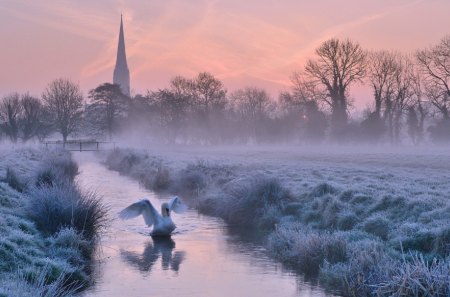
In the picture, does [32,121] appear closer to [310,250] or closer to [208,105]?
[208,105]

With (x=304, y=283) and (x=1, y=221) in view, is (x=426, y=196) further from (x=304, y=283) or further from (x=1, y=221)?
(x=1, y=221)

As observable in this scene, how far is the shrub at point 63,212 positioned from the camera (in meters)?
15.3

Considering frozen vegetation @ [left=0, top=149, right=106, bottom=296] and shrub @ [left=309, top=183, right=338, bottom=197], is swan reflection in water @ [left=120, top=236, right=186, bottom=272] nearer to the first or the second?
frozen vegetation @ [left=0, top=149, right=106, bottom=296]

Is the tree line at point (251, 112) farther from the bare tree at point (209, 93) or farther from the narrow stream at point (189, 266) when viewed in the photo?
the narrow stream at point (189, 266)

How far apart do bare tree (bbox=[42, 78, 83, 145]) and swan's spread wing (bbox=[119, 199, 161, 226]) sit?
63833mm

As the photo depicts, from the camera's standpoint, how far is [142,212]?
60.0 feet

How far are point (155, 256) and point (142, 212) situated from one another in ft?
9.70

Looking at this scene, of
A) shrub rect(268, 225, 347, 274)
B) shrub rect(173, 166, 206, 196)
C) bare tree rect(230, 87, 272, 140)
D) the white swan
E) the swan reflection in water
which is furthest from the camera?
bare tree rect(230, 87, 272, 140)

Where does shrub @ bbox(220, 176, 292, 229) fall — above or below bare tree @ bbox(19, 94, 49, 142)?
below

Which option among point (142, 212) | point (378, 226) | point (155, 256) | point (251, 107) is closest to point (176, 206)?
point (142, 212)

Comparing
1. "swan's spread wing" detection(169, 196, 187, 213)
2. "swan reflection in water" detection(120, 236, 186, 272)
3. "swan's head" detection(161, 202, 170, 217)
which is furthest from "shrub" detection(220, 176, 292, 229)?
"swan reflection in water" detection(120, 236, 186, 272)

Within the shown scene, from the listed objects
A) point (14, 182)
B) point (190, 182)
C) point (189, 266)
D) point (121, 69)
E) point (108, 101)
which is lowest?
point (189, 266)

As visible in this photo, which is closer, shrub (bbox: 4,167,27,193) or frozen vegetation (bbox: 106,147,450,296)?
frozen vegetation (bbox: 106,147,450,296)

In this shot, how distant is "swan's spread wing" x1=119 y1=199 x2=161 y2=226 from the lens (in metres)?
17.9
